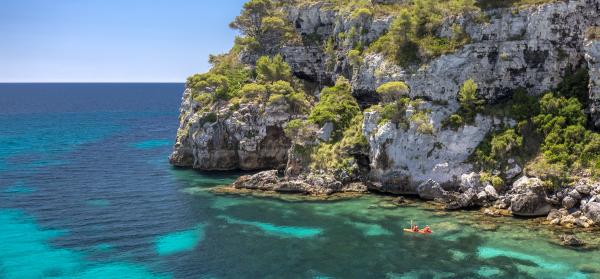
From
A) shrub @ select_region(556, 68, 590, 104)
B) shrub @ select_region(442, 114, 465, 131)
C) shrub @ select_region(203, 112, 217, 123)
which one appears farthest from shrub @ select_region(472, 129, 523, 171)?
shrub @ select_region(203, 112, 217, 123)

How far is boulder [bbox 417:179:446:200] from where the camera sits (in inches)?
2314

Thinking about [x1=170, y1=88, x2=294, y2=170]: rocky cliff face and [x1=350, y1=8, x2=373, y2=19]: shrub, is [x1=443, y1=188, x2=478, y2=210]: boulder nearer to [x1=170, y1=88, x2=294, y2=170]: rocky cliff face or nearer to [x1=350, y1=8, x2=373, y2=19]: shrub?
[x1=170, y1=88, x2=294, y2=170]: rocky cliff face

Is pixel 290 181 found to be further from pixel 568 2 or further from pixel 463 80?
pixel 568 2

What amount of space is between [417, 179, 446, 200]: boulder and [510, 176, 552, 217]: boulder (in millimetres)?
8667

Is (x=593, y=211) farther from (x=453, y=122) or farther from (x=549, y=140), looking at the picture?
(x=453, y=122)

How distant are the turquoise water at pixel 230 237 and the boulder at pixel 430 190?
269 centimetres

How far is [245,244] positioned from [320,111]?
1232 inches

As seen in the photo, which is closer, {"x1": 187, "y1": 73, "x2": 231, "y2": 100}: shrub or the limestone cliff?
the limestone cliff

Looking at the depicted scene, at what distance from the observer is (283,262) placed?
42.7 meters

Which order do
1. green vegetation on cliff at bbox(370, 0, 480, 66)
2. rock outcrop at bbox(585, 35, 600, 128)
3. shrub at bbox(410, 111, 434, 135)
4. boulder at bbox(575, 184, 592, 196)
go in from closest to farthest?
boulder at bbox(575, 184, 592, 196)
rock outcrop at bbox(585, 35, 600, 128)
shrub at bbox(410, 111, 434, 135)
green vegetation on cliff at bbox(370, 0, 480, 66)

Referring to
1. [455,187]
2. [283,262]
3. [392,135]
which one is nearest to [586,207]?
[455,187]

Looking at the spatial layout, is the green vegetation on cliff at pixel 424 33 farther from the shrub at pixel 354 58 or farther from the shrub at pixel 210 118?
the shrub at pixel 210 118

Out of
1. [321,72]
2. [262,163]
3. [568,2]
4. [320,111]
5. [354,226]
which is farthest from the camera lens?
[321,72]

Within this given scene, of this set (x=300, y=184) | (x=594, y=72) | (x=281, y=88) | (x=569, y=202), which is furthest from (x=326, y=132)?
(x=594, y=72)
